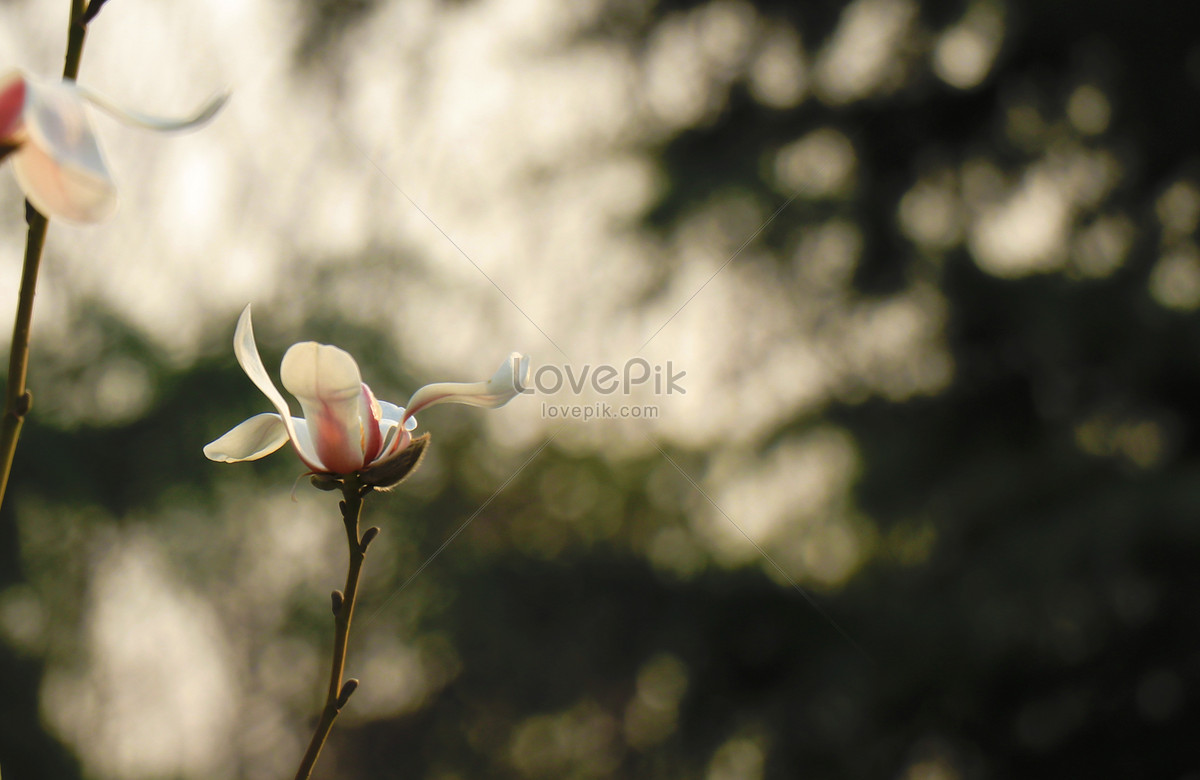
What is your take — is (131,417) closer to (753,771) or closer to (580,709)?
(580,709)

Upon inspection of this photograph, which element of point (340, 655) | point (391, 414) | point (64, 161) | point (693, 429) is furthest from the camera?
point (693, 429)

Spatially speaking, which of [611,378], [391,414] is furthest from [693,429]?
[391,414]

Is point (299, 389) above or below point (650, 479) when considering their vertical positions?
below

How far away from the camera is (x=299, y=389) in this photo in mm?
393

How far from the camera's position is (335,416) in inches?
16.3

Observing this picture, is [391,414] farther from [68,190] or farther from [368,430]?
[68,190]

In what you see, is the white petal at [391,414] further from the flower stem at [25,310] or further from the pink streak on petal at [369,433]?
the flower stem at [25,310]

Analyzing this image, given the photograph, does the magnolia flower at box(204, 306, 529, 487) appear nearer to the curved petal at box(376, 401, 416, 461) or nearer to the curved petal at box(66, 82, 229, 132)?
the curved petal at box(376, 401, 416, 461)

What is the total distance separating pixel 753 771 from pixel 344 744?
1.87m

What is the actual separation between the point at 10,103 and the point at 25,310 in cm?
6

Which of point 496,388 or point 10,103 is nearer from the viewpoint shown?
point 10,103

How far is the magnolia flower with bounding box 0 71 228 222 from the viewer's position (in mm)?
218

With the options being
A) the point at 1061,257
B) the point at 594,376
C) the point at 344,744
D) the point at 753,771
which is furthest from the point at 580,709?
the point at 1061,257

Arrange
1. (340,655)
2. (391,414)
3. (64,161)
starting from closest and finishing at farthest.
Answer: (64,161)
(340,655)
(391,414)
